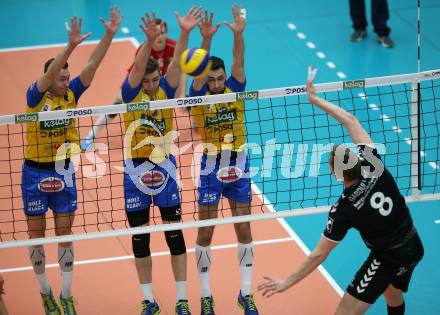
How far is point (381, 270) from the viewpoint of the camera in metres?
8.61

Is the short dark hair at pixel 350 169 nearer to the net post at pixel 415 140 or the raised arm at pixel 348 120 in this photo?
the raised arm at pixel 348 120

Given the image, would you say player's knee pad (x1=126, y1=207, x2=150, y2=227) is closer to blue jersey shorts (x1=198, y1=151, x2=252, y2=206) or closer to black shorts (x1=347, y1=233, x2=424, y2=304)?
blue jersey shorts (x1=198, y1=151, x2=252, y2=206)

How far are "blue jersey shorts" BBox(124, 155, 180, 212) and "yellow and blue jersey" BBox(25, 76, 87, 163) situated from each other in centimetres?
75

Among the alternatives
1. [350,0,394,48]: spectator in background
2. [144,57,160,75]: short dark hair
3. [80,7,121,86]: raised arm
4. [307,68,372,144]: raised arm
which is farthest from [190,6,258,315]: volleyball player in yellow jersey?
[350,0,394,48]: spectator in background

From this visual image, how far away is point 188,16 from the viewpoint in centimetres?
981

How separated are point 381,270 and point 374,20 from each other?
9493mm

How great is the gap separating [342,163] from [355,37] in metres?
9.75

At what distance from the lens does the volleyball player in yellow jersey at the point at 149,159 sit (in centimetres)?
959

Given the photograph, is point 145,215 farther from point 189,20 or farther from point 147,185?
point 189,20

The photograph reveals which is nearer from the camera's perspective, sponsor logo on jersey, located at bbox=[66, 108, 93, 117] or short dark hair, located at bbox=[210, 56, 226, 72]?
sponsor logo on jersey, located at bbox=[66, 108, 93, 117]

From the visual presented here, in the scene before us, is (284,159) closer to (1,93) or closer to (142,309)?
(142,309)

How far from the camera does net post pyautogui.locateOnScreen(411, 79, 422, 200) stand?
10.0 metres

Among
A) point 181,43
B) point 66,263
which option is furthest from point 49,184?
point 181,43

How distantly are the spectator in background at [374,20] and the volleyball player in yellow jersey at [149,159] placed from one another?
805cm
